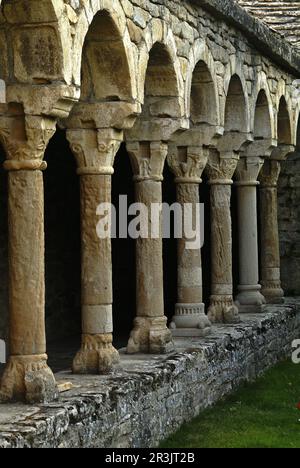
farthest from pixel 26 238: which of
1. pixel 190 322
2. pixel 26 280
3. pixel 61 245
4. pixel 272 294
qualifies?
pixel 272 294

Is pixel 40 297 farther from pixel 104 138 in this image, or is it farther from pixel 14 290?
pixel 104 138

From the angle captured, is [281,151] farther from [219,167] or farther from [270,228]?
[219,167]

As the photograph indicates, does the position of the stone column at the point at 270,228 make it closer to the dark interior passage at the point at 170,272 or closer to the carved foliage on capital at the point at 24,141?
the dark interior passage at the point at 170,272

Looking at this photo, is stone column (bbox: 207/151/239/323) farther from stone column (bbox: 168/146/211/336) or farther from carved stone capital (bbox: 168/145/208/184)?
carved stone capital (bbox: 168/145/208/184)

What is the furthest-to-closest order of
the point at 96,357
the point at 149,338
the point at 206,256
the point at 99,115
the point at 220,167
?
the point at 206,256 → the point at 220,167 → the point at 149,338 → the point at 99,115 → the point at 96,357

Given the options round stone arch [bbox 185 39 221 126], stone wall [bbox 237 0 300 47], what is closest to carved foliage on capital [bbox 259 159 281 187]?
stone wall [bbox 237 0 300 47]

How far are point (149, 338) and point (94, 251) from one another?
1532 millimetres

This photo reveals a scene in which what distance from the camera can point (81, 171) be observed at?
979 cm

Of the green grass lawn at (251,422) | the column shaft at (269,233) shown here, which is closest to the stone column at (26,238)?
the green grass lawn at (251,422)

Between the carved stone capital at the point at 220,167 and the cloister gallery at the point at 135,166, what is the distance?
15mm

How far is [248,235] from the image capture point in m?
15.5

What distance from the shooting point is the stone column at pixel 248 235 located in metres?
15.5

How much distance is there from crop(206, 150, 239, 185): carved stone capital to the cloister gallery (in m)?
0.01

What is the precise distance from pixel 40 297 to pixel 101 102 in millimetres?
2165
